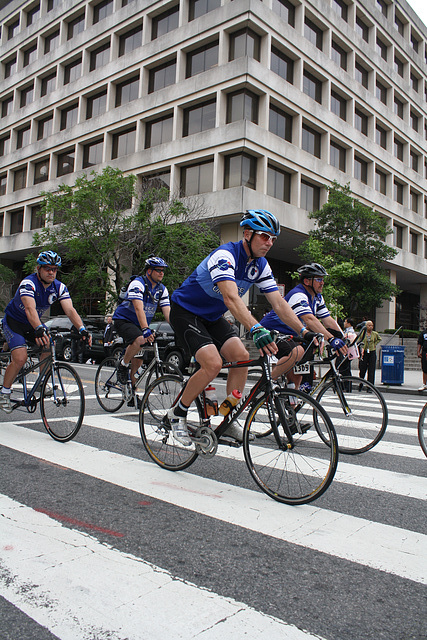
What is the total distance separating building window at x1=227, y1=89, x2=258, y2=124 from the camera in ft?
96.9

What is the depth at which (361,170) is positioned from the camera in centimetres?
3956

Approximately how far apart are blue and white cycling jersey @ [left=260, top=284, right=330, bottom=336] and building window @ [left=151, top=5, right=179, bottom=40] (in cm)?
3391

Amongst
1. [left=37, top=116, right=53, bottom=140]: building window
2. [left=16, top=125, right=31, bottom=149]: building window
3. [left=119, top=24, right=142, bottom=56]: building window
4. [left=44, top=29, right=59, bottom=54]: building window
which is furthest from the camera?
[left=16, top=125, right=31, bottom=149]: building window

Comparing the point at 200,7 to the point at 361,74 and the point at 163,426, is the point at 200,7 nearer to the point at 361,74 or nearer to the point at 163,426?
the point at 361,74

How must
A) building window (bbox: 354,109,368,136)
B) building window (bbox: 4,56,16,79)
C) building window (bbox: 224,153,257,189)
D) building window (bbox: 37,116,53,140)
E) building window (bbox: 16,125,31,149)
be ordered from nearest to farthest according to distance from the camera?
building window (bbox: 224,153,257,189) → building window (bbox: 354,109,368,136) → building window (bbox: 37,116,53,140) → building window (bbox: 16,125,31,149) → building window (bbox: 4,56,16,79)

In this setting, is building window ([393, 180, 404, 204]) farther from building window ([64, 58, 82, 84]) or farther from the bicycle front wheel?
the bicycle front wheel

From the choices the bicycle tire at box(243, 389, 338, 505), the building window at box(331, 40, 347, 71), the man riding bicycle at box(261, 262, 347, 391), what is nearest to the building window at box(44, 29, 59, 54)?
the building window at box(331, 40, 347, 71)

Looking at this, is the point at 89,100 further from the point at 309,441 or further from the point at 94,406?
the point at 309,441

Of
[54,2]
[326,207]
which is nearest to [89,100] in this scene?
[54,2]

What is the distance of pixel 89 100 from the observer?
3959cm

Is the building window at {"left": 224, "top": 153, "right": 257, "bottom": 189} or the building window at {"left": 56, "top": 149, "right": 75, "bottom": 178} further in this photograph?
the building window at {"left": 56, "top": 149, "right": 75, "bottom": 178}

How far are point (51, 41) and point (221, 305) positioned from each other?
161 ft

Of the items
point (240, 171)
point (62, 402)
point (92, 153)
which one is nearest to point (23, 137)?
point (92, 153)

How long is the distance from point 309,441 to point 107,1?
44624 mm
